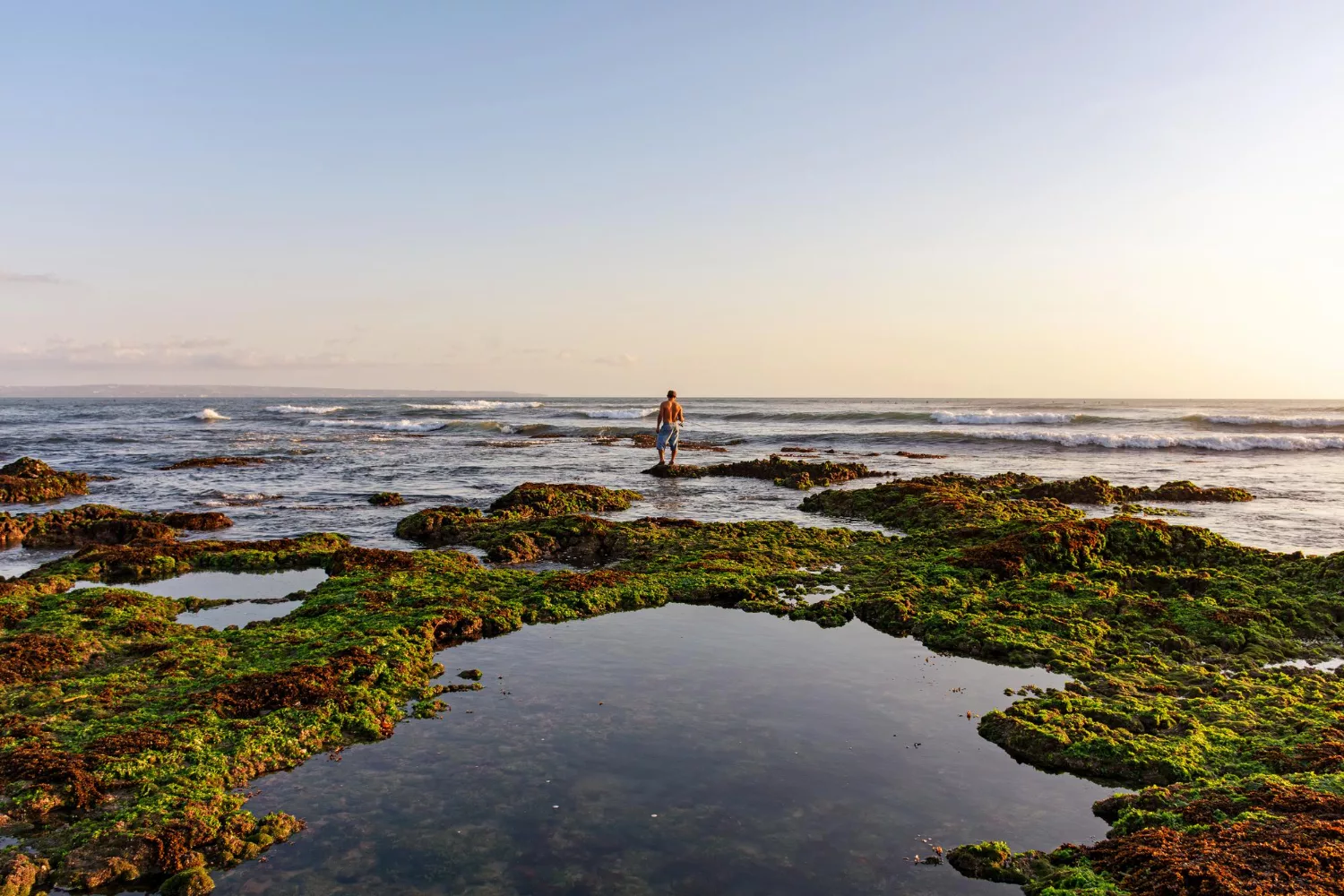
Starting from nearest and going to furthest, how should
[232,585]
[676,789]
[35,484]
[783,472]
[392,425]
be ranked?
Result: [676,789], [232,585], [35,484], [783,472], [392,425]

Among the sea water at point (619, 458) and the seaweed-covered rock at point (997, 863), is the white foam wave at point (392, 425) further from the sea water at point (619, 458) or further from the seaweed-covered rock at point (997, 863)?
the seaweed-covered rock at point (997, 863)

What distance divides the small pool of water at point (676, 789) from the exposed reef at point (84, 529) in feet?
33.4

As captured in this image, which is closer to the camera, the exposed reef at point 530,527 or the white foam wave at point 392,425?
the exposed reef at point 530,527

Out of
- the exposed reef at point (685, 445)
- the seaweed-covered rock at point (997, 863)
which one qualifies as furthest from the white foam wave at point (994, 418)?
the seaweed-covered rock at point (997, 863)

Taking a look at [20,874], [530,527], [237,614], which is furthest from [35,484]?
[20,874]

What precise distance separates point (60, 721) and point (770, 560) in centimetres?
859

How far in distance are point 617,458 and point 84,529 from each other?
64.0 ft

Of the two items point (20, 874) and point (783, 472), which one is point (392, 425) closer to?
point (783, 472)

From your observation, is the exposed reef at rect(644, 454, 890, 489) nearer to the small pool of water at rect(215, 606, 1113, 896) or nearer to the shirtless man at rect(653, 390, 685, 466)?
the shirtless man at rect(653, 390, 685, 466)

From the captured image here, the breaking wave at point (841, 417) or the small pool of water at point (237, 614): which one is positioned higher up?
the breaking wave at point (841, 417)

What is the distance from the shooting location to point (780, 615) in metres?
9.23

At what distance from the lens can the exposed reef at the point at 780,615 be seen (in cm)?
442

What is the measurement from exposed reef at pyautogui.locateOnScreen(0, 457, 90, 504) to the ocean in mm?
602

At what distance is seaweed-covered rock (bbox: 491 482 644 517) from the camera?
16422mm
